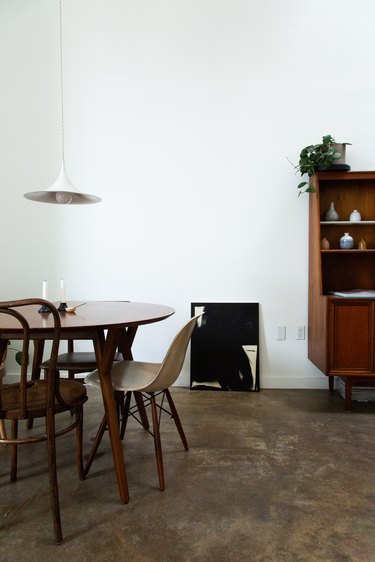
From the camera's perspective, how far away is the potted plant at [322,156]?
2818 millimetres

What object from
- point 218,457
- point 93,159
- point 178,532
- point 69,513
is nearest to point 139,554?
point 178,532

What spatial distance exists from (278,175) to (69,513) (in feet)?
9.19

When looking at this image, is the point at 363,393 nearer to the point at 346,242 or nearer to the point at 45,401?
the point at 346,242

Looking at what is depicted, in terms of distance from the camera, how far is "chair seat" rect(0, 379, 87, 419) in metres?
1.49

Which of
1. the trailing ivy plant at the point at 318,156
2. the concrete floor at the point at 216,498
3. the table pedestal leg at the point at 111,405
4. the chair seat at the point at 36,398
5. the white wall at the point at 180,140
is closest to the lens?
the concrete floor at the point at 216,498

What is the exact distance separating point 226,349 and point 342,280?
1.13 metres

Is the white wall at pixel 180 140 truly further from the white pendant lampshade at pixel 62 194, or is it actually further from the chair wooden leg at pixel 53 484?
the chair wooden leg at pixel 53 484

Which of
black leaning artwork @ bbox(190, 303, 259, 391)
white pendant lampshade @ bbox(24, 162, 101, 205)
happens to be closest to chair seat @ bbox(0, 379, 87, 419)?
white pendant lampshade @ bbox(24, 162, 101, 205)

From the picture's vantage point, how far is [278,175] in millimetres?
3232

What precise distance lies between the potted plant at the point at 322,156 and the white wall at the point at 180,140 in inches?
12.8

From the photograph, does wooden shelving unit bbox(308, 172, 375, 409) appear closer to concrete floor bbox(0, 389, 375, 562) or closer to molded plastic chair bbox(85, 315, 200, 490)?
concrete floor bbox(0, 389, 375, 562)

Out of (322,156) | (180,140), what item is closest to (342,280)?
(322,156)

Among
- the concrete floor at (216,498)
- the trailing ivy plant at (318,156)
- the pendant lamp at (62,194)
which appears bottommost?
the concrete floor at (216,498)

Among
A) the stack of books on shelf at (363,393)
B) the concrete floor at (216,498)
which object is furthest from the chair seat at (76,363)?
the stack of books on shelf at (363,393)
